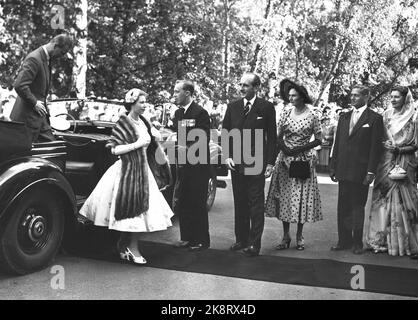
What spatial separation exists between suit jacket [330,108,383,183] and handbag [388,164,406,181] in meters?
0.21

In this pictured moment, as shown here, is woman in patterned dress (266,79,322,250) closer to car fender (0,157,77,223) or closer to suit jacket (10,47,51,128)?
car fender (0,157,77,223)

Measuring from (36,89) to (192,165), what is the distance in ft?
6.08

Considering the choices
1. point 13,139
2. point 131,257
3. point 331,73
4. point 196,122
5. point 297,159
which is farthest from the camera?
point 331,73

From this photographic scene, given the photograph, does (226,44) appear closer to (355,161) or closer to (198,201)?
(355,161)

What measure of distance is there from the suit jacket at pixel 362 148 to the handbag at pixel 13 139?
3.45 metres

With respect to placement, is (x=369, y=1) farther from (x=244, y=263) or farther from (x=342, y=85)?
(x=244, y=263)

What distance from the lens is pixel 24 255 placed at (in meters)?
4.70

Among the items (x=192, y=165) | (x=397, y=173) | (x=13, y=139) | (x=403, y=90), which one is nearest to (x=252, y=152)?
(x=192, y=165)

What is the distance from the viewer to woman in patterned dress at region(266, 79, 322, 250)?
5.87 metres

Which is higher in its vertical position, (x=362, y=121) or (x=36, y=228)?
(x=362, y=121)

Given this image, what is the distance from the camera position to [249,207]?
230 inches

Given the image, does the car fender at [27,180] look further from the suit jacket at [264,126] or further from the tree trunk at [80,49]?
the tree trunk at [80,49]

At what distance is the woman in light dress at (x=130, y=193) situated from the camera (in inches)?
200

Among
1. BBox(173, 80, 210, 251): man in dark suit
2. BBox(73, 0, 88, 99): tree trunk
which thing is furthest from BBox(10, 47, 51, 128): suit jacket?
BBox(73, 0, 88, 99): tree trunk
